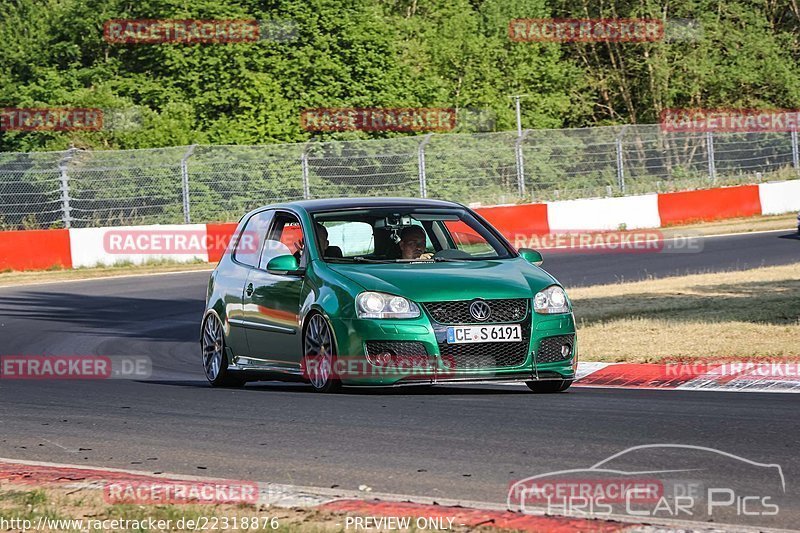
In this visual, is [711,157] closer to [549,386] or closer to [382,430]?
[549,386]

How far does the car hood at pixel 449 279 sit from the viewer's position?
30.9 ft

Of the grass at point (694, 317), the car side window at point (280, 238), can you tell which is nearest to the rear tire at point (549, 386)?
the car side window at point (280, 238)

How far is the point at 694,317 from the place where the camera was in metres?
15.6

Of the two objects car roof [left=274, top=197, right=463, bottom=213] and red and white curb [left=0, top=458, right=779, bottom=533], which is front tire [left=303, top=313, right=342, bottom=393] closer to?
car roof [left=274, top=197, right=463, bottom=213]

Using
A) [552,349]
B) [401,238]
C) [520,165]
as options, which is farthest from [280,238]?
[520,165]

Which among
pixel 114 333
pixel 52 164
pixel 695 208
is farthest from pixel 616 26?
pixel 114 333

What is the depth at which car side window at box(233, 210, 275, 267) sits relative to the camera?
36.8ft

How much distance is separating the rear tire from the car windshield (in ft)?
3.37

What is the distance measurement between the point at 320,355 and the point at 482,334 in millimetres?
1243

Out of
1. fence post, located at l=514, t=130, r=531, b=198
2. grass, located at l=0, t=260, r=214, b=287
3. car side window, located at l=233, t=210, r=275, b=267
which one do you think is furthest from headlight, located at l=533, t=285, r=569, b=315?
fence post, located at l=514, t=130, r=531, b=198

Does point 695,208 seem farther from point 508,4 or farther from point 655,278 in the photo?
point 508,4

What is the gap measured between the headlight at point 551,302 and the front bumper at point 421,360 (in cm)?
5

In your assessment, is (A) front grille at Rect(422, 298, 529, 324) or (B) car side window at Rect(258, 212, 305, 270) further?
(B) car side window at Rect(258, 212, 305, 270)

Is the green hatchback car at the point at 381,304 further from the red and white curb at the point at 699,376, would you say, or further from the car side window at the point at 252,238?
the red and white curb at the point at 699,376
